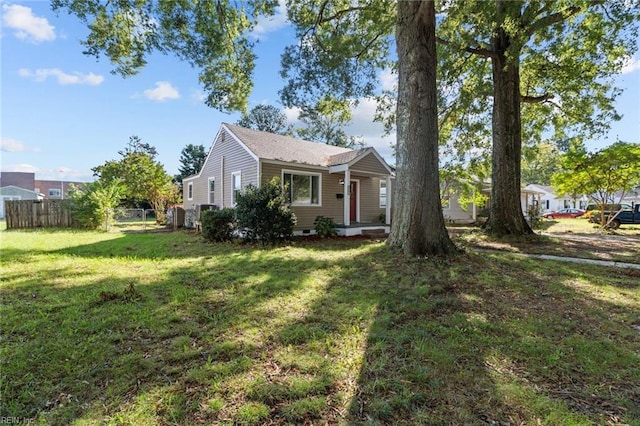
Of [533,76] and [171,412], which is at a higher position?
[533,76]

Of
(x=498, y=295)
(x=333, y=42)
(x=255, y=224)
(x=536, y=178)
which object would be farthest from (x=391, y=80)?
(x=536, y=178)

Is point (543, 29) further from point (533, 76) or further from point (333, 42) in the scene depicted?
point (333, 42)

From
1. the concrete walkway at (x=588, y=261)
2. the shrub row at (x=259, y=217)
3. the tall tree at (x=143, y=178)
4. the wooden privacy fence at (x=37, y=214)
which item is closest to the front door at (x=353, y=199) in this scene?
the shrub row at (x=259, y=217)

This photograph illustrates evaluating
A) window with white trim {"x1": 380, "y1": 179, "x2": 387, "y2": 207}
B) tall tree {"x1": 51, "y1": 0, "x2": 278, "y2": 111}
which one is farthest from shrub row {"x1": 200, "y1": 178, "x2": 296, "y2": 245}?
window with white trim {"x1": 380, "y1": 179, "x2": 387, "y2": 207}

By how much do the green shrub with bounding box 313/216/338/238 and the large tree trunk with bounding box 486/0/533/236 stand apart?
568 centimetres

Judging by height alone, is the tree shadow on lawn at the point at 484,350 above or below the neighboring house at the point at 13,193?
below

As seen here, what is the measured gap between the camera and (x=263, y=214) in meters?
9.67

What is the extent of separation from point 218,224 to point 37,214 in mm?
11183

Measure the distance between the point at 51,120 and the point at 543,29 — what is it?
1563cm

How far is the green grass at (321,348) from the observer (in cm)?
209

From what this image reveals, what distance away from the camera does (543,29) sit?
9.17m

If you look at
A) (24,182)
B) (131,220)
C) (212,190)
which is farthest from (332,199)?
(24,182)

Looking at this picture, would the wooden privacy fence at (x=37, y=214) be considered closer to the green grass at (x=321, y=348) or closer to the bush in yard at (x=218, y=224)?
the bush in yard at (x=218, y=224)

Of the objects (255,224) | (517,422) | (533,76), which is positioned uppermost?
(533,76)
